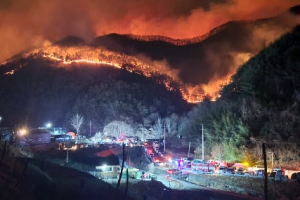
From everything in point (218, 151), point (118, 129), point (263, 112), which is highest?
point (263, 112)

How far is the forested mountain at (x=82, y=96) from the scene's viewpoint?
241 ft

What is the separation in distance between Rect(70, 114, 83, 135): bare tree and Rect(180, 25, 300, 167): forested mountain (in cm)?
3025

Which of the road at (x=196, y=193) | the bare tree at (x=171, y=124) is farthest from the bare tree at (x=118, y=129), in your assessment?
the road at (x=196, y=193)

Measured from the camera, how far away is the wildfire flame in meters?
96.0

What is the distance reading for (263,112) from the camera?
37688 mm

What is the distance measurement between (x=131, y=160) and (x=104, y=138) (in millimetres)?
13985

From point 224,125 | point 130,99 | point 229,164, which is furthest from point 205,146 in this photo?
point 130,99

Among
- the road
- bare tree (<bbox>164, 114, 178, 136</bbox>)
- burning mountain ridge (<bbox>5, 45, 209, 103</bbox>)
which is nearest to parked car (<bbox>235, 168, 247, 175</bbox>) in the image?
the road

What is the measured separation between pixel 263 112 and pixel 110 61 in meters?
70.7

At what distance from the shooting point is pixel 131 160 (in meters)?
48.0

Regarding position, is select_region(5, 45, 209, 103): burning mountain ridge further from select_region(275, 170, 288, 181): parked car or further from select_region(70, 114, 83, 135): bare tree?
select_region(275, 170, 288, 181): parked car

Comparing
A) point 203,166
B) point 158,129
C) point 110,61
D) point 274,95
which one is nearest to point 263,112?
point 274,95

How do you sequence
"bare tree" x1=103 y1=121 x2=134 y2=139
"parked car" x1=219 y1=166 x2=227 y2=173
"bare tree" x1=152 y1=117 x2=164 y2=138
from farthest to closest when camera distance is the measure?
"bare tree" x1=152 y1=117 x2=164 y2=138
"bare tree" x1=103 y1=121 x2=134 y2=139
"parked car" x1=219 y1=166 x2=227 y2=173

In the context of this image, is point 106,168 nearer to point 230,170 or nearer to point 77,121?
point 230,170
